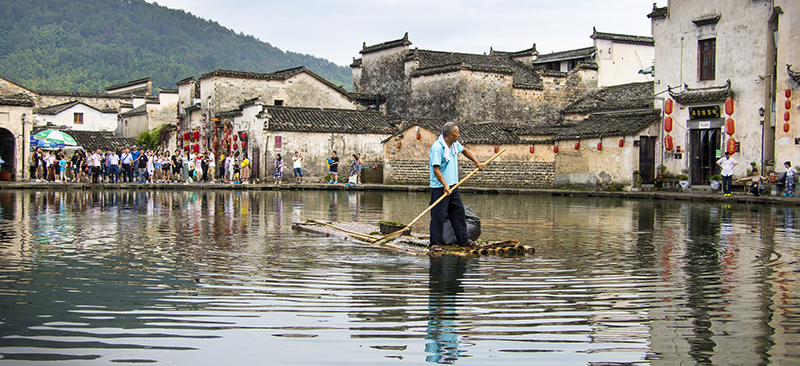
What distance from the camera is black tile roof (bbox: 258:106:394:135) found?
3650cm

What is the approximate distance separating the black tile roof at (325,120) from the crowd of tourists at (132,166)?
2.24 m

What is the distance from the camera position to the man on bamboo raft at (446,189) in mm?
9570

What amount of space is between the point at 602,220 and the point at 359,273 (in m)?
8.95

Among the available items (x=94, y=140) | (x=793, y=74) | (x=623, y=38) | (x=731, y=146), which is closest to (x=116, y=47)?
(x=94, y=140)

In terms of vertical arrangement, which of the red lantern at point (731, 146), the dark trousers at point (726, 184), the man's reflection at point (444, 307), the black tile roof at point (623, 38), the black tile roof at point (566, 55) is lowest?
the man's reflection at point (444, 307)

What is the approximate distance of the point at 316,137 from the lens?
37.2m

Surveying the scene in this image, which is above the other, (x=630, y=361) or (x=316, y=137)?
(x=316, y=137)

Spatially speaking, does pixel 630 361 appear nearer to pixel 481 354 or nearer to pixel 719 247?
pixel 481 354

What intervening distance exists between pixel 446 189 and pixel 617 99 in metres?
27.1

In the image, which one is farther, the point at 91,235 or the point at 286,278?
the point at 91,235

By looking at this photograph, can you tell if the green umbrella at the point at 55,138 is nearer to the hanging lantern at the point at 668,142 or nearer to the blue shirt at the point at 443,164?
the hanging lantern at the point at 668,142

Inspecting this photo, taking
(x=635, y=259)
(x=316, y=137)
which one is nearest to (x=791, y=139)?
(x=635, y=259)

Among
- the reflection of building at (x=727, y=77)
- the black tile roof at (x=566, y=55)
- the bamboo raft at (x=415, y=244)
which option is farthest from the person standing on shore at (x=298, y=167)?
the bamboo raft at (x=415, y=244)

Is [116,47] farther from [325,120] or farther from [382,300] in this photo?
[382,300]
